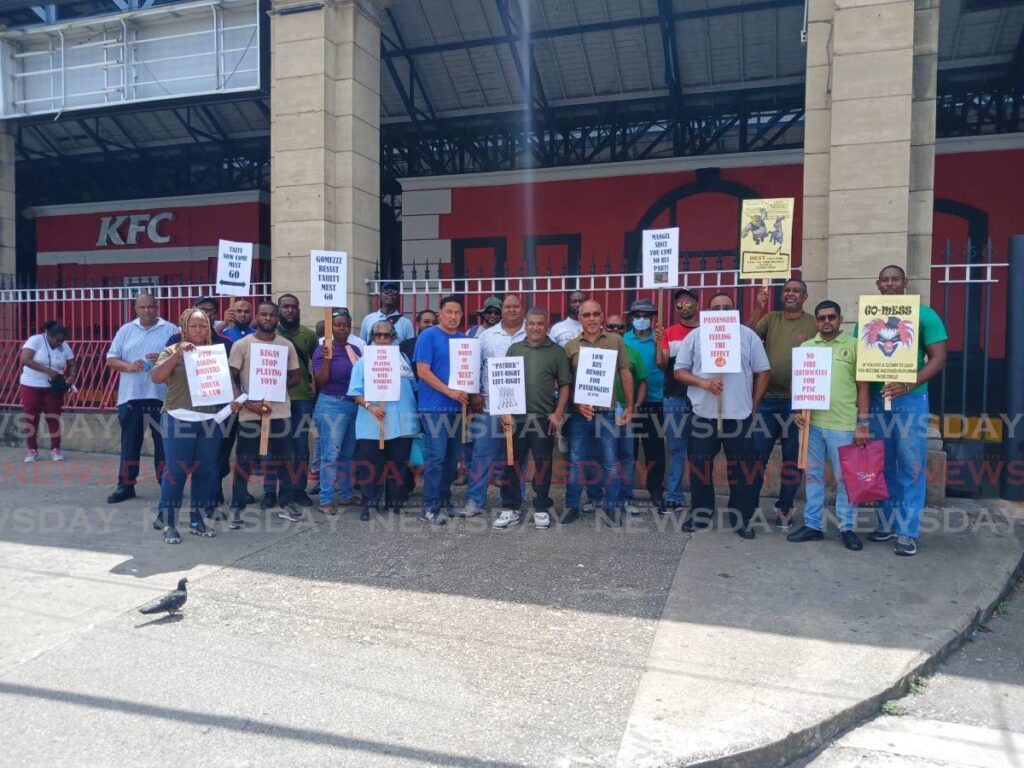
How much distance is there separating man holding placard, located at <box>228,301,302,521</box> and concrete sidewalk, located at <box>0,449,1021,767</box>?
0.45 m

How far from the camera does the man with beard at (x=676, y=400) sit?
22.5 ft

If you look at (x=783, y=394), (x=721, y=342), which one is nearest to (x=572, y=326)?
(x=721, y=342)

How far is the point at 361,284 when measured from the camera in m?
9.34

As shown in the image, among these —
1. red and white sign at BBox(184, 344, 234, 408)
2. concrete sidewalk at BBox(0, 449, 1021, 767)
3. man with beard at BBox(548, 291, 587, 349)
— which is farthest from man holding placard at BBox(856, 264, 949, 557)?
red and white sign at BBox(184, 344, 234, 408)

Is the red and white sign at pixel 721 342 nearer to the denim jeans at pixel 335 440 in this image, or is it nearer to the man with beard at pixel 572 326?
the man with beard at pixel 572 326

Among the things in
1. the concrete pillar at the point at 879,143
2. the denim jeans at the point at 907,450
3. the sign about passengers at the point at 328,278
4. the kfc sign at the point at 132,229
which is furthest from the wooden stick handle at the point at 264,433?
the kfc sign at the point at 132,229

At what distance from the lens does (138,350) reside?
732cm

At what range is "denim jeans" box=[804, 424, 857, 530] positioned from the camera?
235 inches

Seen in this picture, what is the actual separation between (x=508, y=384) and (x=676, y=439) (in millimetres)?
1612

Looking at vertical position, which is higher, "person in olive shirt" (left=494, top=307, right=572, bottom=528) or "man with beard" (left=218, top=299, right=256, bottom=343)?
"man with beard" (left=218, top=299, right=256, bottom=343)

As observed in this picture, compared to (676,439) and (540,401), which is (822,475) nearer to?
(676,439)

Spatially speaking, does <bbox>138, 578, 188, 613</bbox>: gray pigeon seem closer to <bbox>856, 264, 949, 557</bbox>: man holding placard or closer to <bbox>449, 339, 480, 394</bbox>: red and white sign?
<bbox>449, 339, 480, 394</bbox>: red and white sign

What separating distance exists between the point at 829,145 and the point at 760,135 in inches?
263

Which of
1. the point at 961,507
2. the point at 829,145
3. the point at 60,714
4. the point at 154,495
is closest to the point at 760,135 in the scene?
the point at 829,145
